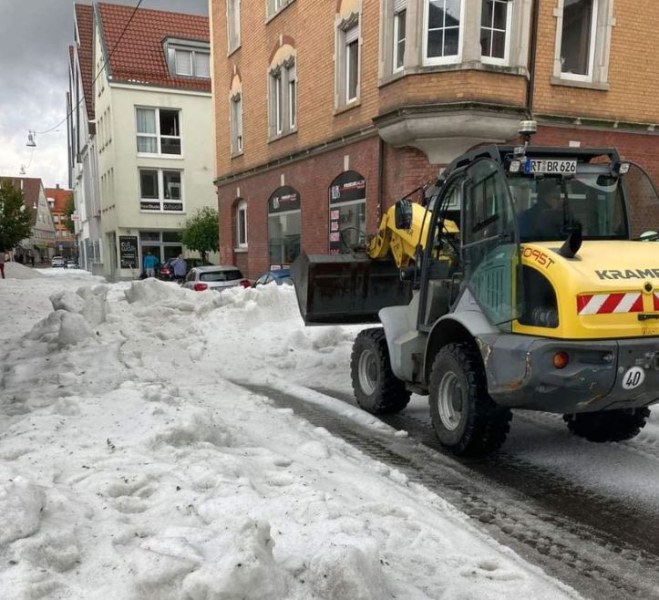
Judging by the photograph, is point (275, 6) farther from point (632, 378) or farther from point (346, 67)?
point (632, 378)

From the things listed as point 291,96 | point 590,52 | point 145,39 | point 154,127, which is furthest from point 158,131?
point 590,52

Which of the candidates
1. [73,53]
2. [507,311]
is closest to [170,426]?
[507,311]

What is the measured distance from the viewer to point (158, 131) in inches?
1256

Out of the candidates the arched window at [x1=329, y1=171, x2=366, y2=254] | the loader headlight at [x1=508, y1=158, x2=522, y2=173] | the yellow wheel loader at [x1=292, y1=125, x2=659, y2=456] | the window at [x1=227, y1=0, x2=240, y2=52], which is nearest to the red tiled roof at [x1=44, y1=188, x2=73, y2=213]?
the window at [x1=227, y1=0, x2=240, y2=52]

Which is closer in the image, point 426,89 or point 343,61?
point 426,89

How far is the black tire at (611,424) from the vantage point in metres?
5.14

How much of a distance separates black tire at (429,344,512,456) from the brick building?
334 centimetres

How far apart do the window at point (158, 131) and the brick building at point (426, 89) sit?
51.0ft

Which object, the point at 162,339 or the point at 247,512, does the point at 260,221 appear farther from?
the point at 247,512

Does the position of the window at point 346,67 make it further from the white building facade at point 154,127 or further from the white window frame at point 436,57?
the white building facade at point 154,127

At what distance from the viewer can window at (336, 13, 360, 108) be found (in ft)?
48.0

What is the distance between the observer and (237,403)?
6.51m

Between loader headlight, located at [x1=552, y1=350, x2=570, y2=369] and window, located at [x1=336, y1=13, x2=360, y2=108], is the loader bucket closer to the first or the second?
loader headlight, located at [x1=552, y1=350, x2=570, y2=369]

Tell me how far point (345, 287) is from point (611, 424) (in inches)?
136
